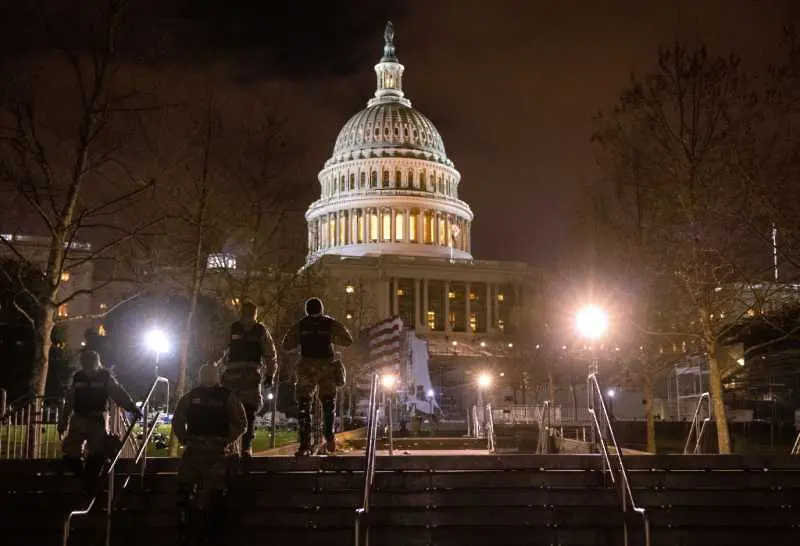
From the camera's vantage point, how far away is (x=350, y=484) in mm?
12570

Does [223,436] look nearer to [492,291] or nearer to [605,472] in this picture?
[605,472]

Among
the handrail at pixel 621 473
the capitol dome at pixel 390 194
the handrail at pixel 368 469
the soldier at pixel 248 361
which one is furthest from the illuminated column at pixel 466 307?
the soldier at pixel 248 361

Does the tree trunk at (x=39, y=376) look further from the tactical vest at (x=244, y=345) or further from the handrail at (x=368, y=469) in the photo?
the handrail at (x=368, y=469)

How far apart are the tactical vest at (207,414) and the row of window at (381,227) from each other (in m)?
131

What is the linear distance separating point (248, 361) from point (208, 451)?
7.20 ft

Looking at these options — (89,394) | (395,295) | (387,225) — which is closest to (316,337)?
(89,394)

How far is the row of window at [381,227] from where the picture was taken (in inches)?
5640

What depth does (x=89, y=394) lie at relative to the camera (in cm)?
1235

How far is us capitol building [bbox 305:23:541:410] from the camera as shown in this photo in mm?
130375

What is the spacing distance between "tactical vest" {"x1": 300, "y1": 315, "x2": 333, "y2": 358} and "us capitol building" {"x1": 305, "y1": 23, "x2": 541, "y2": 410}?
104 meters

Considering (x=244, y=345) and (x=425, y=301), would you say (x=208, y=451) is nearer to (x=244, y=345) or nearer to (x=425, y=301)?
(x=244, y=345)

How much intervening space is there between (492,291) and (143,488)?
12626 cm

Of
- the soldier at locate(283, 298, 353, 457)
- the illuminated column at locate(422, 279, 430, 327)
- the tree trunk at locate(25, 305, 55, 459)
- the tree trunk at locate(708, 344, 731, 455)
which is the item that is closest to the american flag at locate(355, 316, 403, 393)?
the soldier at locate(283, 298, 353, 457)

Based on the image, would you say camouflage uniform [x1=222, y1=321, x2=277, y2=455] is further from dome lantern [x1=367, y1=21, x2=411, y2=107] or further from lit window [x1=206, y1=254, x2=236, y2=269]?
dome lantern [x1=367, y1=21, x2=411, y2=107]
